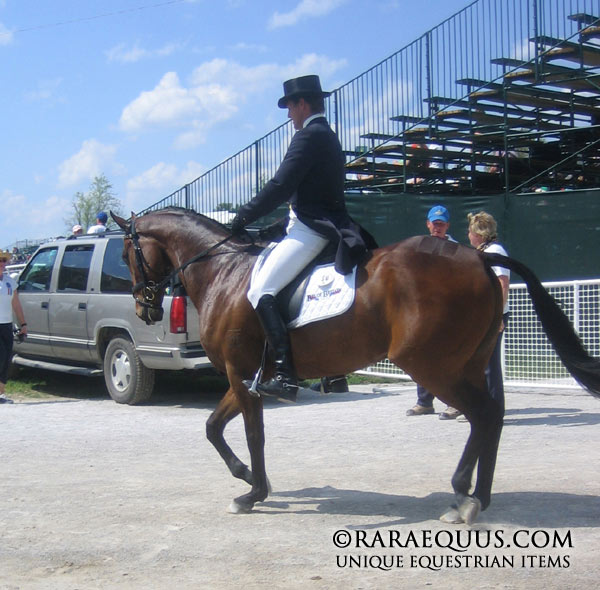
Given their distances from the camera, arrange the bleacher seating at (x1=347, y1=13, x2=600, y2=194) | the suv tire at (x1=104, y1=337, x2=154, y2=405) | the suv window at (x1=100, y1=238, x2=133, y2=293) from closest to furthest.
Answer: the suv tire at (x1=104, y1=337, x2=154, y2=405) → the suv window at (x1=100, y1=238, x2=133, y2=293) → the bleacher seating at (x1=347, y1=13, x2=600, y2=194)

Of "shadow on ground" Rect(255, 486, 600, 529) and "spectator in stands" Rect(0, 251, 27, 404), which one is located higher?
"spectator in stands" Rect(0, 251, 27, 404)

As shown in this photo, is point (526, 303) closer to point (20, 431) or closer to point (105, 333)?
point (105, 333)

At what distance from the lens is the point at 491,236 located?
8531mm

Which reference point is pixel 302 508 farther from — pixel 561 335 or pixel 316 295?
pixel 561 335

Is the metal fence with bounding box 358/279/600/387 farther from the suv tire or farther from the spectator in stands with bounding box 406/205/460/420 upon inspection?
the suv tire

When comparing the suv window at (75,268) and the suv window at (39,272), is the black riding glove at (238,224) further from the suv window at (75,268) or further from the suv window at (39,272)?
the suv window at (39,272)

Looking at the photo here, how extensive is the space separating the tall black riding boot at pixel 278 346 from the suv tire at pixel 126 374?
17.8 ft

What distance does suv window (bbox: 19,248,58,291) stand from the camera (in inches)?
493

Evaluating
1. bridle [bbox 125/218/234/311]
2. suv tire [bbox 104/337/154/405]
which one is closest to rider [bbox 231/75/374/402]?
bridle [bbox 125/218/234/311]

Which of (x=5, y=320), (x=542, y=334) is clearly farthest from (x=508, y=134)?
(x=5, y=320)

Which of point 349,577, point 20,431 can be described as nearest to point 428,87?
point 20,431

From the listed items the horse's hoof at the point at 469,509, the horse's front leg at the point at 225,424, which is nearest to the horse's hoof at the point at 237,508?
the horse's front leg at the point at 225,424

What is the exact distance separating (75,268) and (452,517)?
8029 mm

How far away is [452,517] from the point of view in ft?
17.6
